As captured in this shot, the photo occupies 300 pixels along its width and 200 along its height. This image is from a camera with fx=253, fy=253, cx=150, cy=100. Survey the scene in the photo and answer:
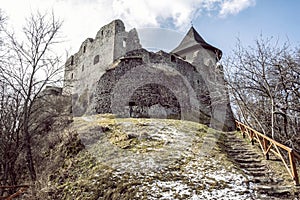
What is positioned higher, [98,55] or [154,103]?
[98,55]

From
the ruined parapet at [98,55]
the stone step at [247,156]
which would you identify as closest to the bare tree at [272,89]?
the stone step at [247,156]

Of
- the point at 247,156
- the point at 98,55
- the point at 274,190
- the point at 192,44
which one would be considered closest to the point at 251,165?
the point at 247,156

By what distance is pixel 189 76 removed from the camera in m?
19.1

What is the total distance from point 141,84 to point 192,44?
1423 cm

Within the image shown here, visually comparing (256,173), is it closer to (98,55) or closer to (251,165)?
(251,165)

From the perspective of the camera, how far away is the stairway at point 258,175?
549 cm

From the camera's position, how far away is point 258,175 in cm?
664

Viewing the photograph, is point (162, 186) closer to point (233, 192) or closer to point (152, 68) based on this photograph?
point (233, 192)

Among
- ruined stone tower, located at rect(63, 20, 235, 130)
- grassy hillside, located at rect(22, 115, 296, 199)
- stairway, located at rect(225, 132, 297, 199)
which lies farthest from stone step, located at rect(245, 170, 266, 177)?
ruined stone tower, located at rect(63, 20, 235, 130)

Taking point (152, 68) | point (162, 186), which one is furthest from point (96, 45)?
point (162, 186)

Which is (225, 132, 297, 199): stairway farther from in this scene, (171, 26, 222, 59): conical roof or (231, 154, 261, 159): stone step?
(171, 26, 222, 59): conical roof

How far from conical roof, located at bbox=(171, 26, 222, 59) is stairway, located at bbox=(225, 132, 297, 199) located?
18778 mm

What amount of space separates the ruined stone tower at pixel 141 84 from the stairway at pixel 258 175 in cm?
406

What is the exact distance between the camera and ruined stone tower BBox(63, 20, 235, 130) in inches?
581
